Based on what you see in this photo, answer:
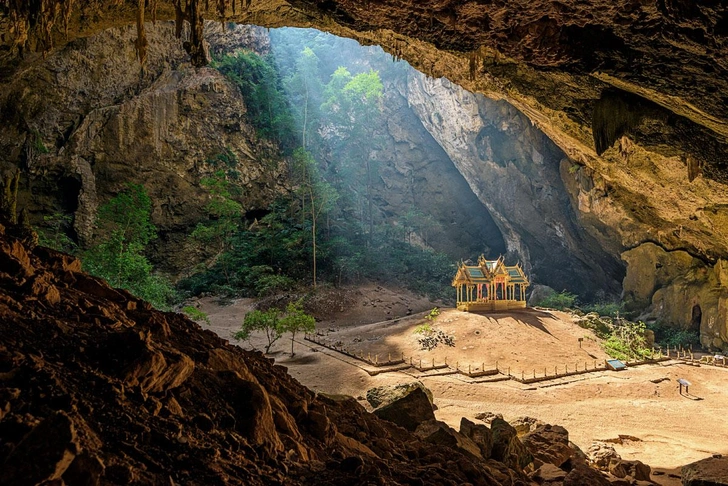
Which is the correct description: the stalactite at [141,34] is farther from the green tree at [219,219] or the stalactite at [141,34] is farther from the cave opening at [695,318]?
the cave opening at [695,318]

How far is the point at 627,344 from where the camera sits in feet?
63.1

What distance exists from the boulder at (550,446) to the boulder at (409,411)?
1917 mm

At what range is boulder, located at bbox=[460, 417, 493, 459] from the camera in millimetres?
7201

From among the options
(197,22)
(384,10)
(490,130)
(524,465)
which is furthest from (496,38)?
(490,130)

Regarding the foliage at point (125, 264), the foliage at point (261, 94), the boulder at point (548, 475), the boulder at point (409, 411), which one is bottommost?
the boulder at point (548, 475)

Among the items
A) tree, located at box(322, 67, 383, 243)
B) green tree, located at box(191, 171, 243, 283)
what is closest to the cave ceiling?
green tree, located at box(191, 171, 243, 283)

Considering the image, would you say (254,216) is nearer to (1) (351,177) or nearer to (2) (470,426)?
(1) (351,177)

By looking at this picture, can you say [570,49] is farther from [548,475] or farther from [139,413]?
[139,413]

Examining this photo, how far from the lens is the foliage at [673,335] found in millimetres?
23297

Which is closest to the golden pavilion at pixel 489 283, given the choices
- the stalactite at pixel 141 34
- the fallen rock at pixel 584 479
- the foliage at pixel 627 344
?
the foliage at pixel 627 344

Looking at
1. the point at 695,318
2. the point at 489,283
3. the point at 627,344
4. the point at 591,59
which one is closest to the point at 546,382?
the point at 627,344

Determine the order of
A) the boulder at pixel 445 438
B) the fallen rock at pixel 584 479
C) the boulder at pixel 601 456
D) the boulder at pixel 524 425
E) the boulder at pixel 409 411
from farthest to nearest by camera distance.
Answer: the boulder at pixel 524 425 < the boulder at pixel 601 456 < the boulder at pixel 409 411 < the boulder at pixel 445 438 < the fallen rock at pixel 584 479

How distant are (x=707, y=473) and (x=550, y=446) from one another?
2.27 m

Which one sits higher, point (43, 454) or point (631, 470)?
point (43, 454)
